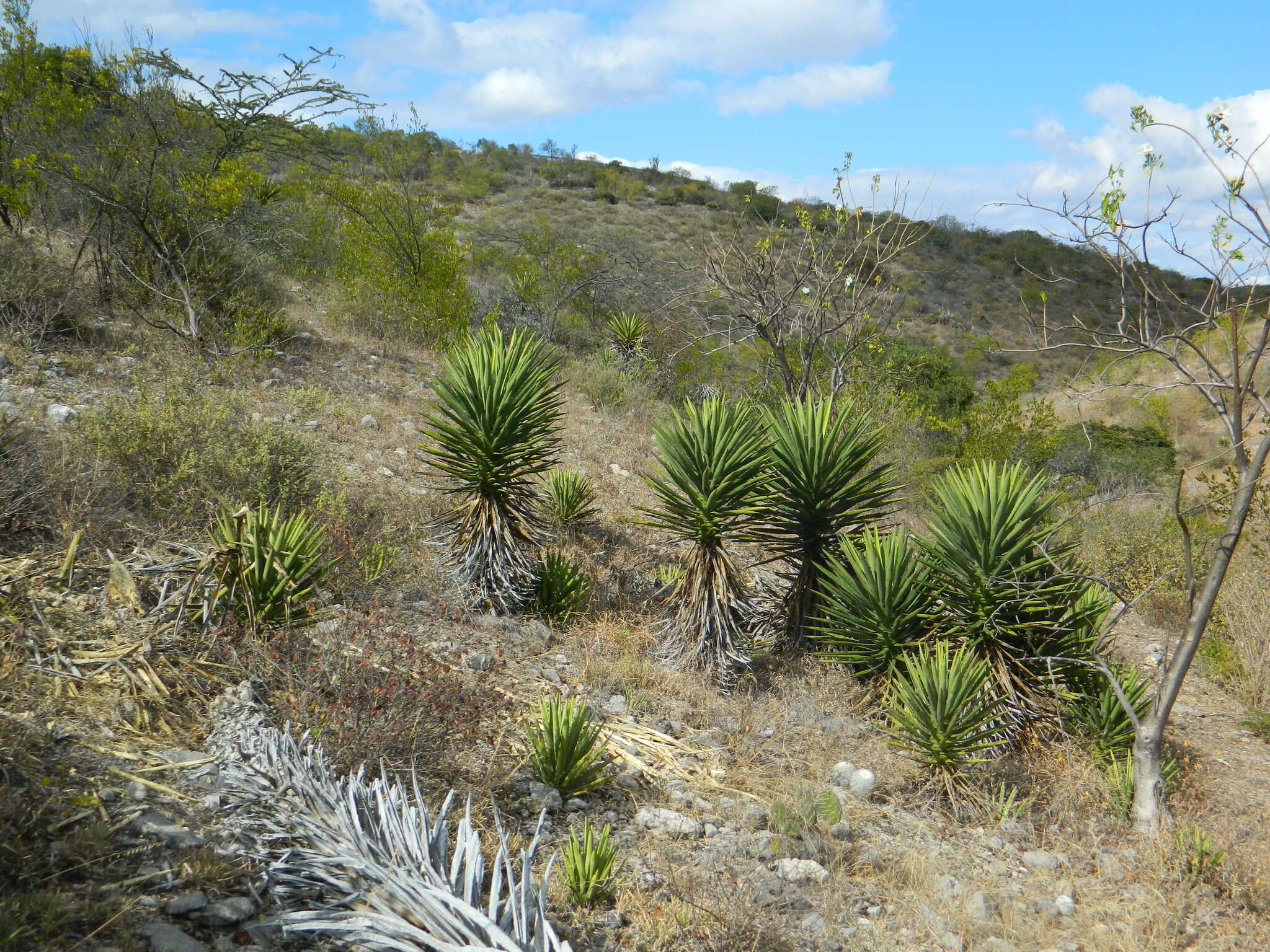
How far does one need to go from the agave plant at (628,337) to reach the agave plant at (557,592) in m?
9.80

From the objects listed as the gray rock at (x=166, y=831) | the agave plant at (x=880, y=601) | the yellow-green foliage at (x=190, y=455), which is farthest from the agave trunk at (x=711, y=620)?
the gray rock at (x=166, y=831)

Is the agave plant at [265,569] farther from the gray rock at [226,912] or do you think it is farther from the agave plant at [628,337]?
the agave plant at [628,337]

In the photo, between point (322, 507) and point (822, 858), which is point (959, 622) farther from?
point (322, 507)

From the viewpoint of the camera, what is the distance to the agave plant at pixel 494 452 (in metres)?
6.18

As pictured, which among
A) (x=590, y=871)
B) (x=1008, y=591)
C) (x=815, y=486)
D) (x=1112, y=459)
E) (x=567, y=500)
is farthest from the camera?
(x=1112, y=459)

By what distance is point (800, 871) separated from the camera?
12.7 feet

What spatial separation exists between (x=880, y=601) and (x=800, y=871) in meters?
2.19

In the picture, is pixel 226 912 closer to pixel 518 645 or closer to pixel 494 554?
pixel 518 645

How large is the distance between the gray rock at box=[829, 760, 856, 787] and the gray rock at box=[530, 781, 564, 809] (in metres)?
1.80

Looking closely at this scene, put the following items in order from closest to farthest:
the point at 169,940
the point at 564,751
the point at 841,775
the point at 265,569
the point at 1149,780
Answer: the point at 169,940 < the point at 564,751 < the point at 265,569 < the point at 1149,780 < the point at 841,775

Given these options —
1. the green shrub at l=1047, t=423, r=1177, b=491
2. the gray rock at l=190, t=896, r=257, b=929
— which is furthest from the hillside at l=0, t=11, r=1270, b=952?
the green shrub at l=1047, t=423, r=1177, b=491

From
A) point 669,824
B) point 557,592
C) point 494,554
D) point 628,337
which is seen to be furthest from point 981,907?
point 628,337

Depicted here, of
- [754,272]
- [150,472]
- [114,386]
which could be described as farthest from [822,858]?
[114,386]

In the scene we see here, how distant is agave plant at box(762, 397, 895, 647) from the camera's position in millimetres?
6098
